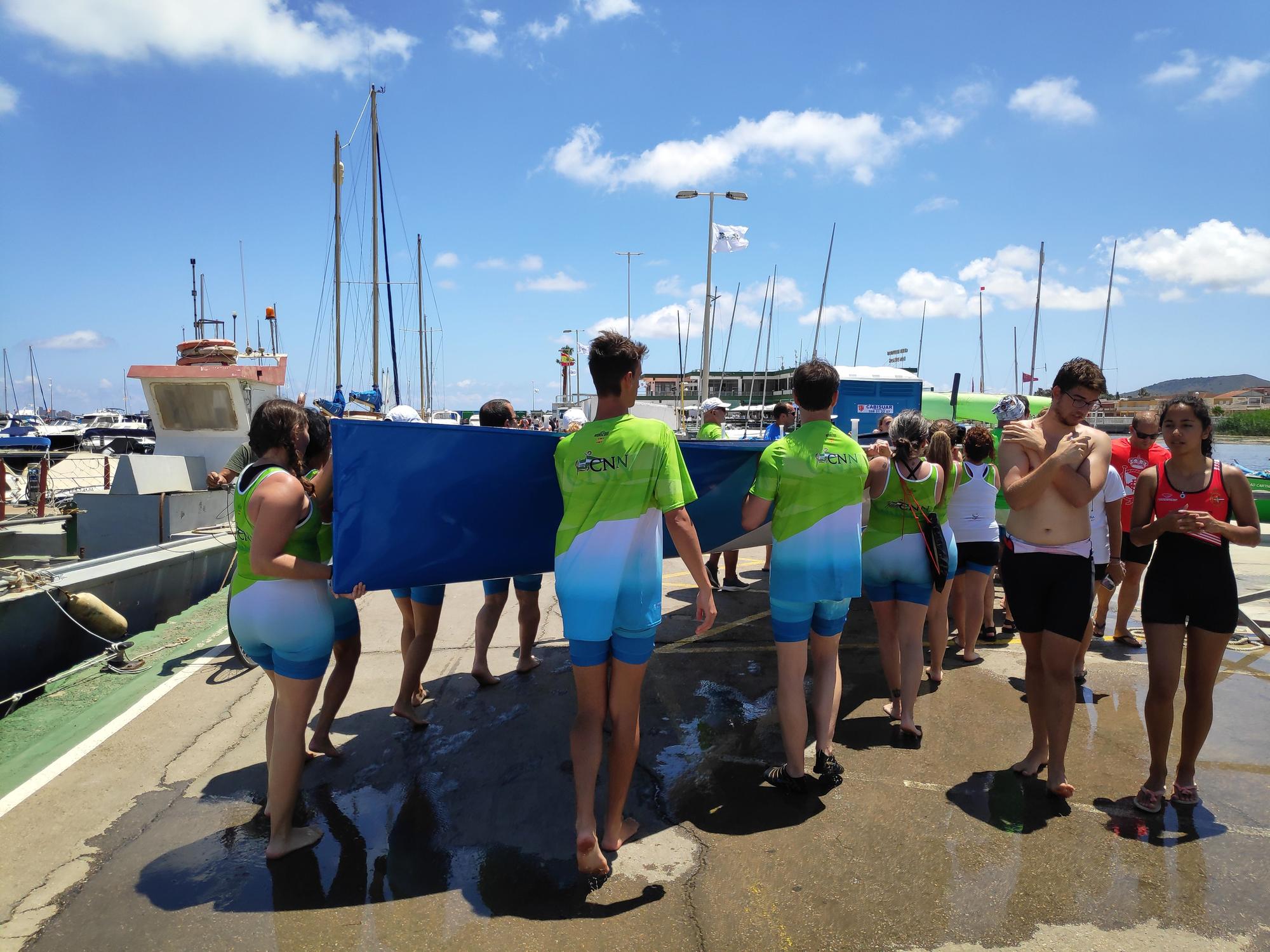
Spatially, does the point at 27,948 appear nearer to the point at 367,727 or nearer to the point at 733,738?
the point at 367,727

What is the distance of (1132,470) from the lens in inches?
245

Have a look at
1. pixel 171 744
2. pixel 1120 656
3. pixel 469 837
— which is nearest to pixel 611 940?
pixel 469 837

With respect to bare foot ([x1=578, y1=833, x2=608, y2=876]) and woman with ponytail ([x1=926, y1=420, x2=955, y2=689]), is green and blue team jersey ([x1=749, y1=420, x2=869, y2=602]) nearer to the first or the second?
woman with ponytail ([x1=926, y1=420, x2=955, y2=689])

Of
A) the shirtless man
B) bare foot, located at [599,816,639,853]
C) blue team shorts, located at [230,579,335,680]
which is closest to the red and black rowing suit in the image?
the shirtless man

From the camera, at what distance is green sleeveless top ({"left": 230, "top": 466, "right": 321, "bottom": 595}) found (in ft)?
10.0

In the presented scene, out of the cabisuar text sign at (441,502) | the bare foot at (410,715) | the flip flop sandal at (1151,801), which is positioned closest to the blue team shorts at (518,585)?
the bare foot at (410,715)

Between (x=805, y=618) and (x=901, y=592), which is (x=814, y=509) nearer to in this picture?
(x=805, y=618)

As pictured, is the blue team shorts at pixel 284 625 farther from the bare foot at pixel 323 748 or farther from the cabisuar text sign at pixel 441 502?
the bare foot at pixel 323 748

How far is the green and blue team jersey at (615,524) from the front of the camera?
9.90 feet

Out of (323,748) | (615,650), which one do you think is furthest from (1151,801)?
(323,748)

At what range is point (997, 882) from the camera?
288 centimetres

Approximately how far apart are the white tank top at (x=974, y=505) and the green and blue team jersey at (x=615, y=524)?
3.10m

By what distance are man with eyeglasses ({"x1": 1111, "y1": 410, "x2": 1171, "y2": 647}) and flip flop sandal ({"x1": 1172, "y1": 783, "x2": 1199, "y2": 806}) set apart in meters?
2.73

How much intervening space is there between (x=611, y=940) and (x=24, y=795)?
3.21 meters
